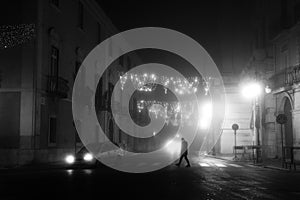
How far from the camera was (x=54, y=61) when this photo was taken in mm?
30000

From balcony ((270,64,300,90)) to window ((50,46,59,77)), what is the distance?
15432 mm

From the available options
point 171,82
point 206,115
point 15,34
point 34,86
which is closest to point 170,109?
point 206,115

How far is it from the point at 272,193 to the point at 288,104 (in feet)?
69.6

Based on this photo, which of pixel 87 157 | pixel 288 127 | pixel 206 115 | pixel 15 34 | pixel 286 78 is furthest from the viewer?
pixel 206 115

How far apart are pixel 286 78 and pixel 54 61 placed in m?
15.6

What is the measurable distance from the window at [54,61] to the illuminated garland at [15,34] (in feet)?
10.0

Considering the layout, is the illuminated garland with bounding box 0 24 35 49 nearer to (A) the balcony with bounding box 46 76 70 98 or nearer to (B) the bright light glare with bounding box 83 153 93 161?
(A) the balcony with bounding box 46 76 70 98

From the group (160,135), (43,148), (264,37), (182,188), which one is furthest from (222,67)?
(182,188)

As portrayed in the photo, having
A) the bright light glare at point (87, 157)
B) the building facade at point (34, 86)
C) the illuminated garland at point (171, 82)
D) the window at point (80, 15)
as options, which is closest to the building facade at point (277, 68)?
the illuminated garland at point (171, 82)

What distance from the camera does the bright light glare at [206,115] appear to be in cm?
4909

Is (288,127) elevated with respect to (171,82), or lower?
lower

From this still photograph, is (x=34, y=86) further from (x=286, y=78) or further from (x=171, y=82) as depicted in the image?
(x=171, y=82)

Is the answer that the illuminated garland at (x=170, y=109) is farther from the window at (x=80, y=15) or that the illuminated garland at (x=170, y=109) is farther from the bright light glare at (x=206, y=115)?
the window at (x=80, y=15)

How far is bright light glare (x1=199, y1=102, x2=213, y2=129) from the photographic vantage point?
161ft
